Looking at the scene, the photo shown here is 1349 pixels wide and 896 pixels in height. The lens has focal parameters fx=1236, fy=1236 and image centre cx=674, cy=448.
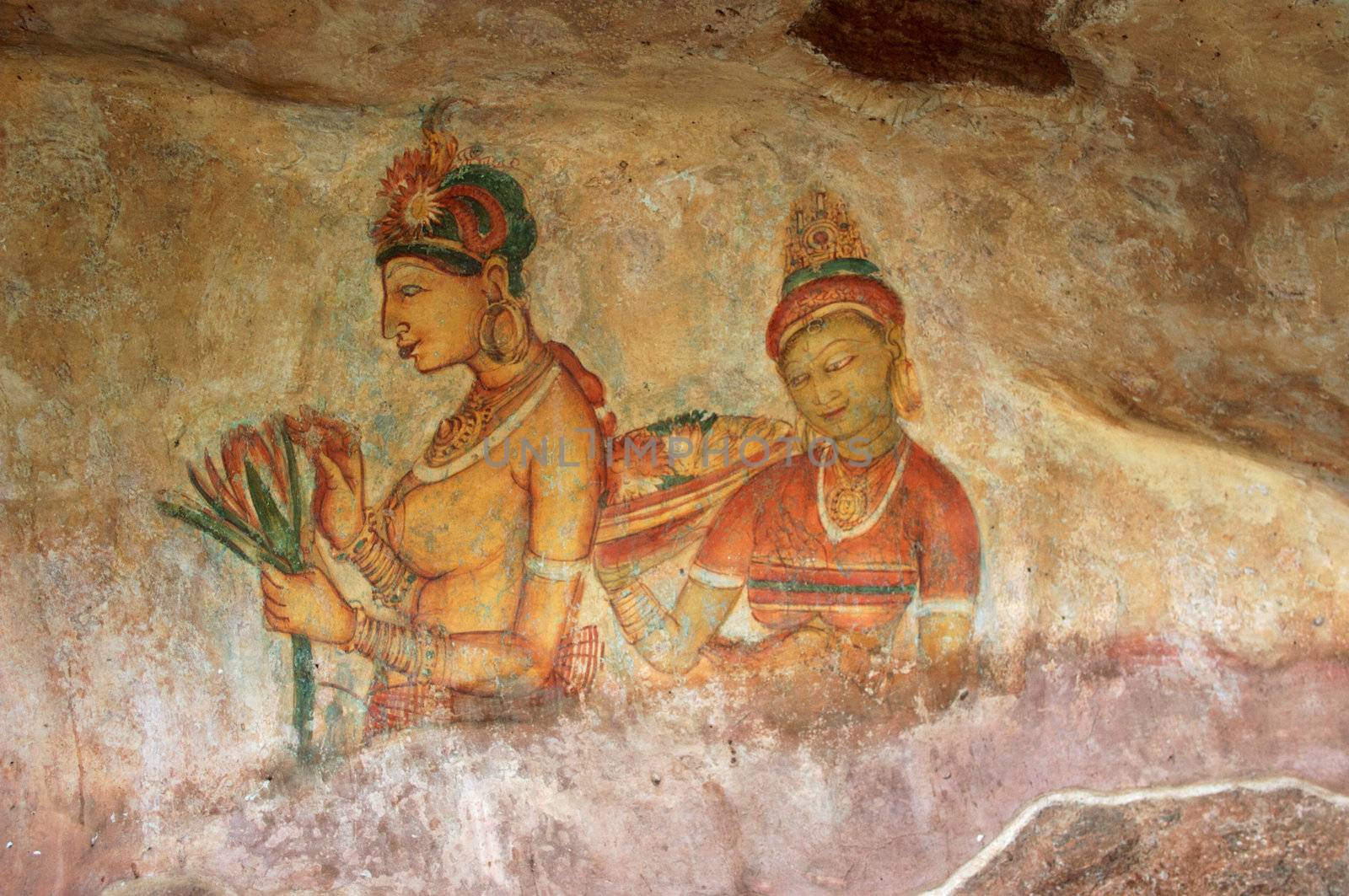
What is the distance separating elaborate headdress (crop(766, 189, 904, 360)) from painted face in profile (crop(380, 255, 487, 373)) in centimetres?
105

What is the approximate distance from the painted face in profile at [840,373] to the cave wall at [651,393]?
0.11 metres

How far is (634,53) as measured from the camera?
141 inches

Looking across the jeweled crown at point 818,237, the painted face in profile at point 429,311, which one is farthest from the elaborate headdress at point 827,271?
the painted face in profile at point 429,311

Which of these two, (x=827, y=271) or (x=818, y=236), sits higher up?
(x=818, y=236)

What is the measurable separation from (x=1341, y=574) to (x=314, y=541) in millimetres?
3287

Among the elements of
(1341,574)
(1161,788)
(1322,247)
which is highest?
(1322,247)

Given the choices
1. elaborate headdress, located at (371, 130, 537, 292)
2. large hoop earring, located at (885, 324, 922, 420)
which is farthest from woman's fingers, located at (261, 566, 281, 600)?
large hoop earring, located at (885, 324, 922, 420)

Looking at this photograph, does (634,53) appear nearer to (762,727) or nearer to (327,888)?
(762,727)

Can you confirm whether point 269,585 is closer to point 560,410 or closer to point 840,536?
point 560,410

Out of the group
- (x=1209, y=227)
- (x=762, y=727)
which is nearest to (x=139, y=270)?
(x=762, y=727)

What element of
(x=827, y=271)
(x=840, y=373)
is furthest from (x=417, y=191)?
(x=840, y=373)

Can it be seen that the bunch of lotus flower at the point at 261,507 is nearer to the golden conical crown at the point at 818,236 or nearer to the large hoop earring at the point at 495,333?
the large hoop earring at the point at 495,333

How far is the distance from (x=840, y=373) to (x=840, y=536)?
56cm

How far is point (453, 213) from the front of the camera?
4.10 meters
